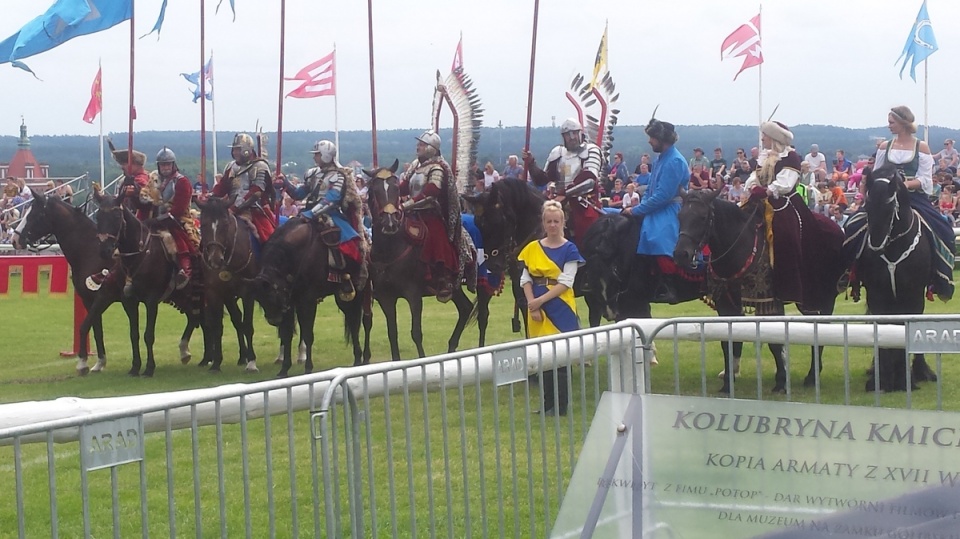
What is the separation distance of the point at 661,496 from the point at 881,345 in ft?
5.09

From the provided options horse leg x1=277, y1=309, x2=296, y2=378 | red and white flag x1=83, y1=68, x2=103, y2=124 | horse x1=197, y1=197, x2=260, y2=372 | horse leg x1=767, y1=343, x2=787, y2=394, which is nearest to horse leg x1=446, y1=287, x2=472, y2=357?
horse leg x1=277, y1=309, x2=296, y2=378

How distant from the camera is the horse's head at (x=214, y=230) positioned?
13.1 metres

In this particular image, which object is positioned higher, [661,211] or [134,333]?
[661,211]

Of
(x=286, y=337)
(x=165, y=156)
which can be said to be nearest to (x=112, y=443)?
(x=286, y=337)

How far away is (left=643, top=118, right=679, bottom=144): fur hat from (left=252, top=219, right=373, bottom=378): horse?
3.58m

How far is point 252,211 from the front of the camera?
13.9 metres

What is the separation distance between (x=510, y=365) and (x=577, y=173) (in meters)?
8.07

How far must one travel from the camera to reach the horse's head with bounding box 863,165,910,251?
407 inches

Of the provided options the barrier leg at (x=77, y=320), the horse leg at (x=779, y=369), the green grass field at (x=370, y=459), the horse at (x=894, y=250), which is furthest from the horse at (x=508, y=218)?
the barrier leg at (x=77, y=320)

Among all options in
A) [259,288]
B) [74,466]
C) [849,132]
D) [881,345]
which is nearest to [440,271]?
[259,288]

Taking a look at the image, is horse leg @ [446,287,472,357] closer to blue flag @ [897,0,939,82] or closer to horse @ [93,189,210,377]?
horse @ [93,189,210,377]

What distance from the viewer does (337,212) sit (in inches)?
517

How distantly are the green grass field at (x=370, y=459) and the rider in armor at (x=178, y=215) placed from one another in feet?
4.08

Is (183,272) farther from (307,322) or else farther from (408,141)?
(408,141)
